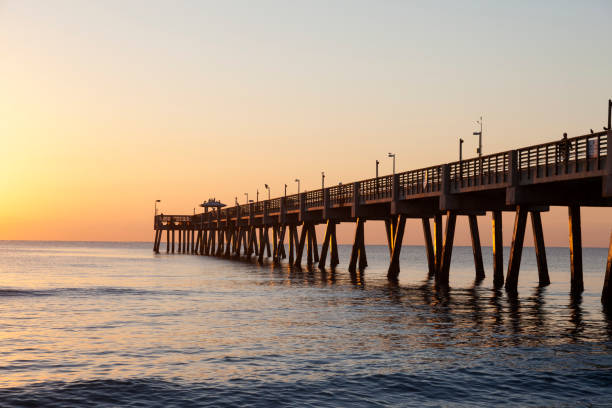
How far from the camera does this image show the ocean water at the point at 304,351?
528 inches

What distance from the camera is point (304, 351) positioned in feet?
58.7

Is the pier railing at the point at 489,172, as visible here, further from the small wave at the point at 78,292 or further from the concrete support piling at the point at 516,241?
the small wave at the point at 78,292

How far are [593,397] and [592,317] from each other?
42.3 feet

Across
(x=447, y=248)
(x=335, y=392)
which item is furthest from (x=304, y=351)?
(x=447, y=248)

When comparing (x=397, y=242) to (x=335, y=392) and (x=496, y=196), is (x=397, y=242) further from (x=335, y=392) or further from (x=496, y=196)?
(x=335, y=392)

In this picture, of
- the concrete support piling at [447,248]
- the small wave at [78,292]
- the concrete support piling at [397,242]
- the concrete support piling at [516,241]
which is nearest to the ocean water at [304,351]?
the concrete support piling at [516,241]

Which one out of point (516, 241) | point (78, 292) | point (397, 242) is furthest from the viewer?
point (397, 242)

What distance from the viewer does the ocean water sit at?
1341 cm

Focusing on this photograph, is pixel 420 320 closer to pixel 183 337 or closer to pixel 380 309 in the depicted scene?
pixel 380 309

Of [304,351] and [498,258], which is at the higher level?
[498,258]

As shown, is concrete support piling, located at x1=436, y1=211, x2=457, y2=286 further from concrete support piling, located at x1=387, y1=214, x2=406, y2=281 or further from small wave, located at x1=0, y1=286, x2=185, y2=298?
small wave, located at x1=0, y1=286, x2=185, y2=298

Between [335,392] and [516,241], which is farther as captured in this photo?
[516,241]

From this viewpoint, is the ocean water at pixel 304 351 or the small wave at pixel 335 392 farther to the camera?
the ocean water at pixel 304 351

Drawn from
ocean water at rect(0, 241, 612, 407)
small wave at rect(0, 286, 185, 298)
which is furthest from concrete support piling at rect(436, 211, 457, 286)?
small wave at rect(0, 286, 185, 298)
